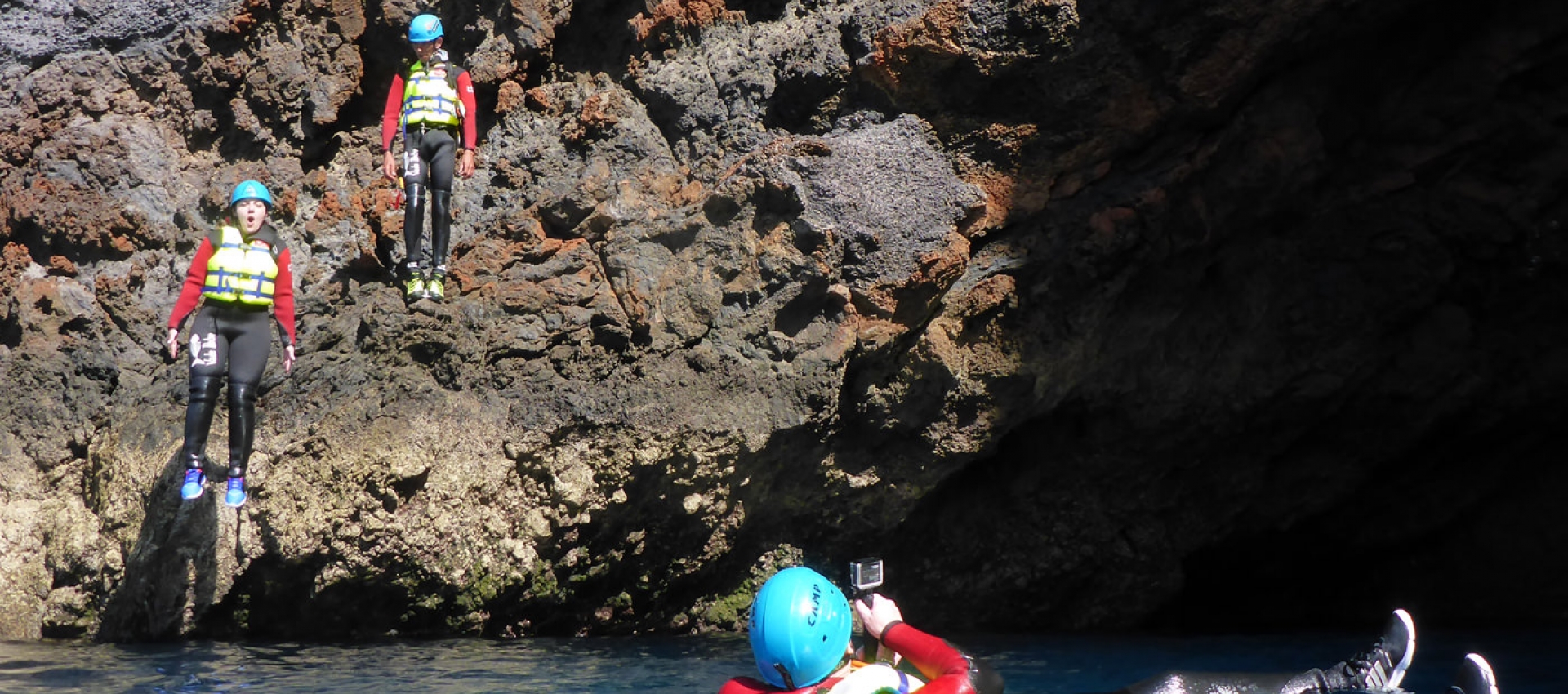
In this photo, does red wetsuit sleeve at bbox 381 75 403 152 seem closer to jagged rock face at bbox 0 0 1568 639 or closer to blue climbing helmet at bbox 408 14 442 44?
blue climbing helmet at bbox 408 14 442 44

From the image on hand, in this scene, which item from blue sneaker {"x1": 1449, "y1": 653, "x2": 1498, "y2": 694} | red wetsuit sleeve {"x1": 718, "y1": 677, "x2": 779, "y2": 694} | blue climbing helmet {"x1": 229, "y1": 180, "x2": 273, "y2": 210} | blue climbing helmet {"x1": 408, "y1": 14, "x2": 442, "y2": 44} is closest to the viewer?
red wetsuit sleeve {"x1": 718, "y1": 677, "x2": 779, "y2": 694}

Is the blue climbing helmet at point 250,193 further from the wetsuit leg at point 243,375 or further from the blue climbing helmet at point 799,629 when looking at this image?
the blue climbing helmet at point 799,629

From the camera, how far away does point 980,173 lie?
23.5ft

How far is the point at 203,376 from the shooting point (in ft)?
20.7

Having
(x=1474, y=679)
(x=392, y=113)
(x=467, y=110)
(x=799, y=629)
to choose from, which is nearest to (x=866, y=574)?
(x=799, y=629)

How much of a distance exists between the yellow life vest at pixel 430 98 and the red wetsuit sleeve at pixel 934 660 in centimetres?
454

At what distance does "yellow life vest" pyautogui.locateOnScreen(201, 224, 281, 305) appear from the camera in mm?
6406

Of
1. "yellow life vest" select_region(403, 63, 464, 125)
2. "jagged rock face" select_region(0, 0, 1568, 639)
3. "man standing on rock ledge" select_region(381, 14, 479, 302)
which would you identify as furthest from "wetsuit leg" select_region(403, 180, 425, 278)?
"yellow life vest" select_region(403, 63, 464, 125)

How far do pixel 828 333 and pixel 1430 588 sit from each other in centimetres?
557

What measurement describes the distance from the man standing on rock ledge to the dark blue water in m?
1.98

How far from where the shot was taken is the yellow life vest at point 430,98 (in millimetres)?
7043

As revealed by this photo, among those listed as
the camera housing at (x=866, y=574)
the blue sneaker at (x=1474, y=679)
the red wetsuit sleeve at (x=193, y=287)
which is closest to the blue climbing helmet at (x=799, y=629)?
the camera housing at (x=866, y=574)

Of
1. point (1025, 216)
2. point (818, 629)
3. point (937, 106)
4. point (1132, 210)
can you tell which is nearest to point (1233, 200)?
point (1132, 210)

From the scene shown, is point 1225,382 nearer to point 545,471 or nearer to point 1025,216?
point 1025,216
